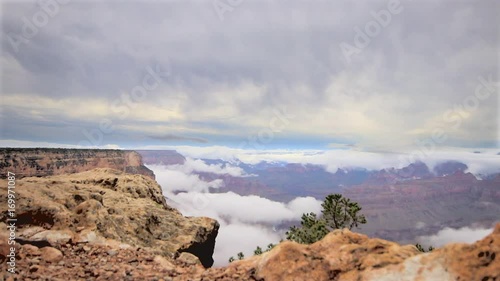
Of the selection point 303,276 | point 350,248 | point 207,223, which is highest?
point 350,248

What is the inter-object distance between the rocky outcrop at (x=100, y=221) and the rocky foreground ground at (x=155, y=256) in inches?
2.3

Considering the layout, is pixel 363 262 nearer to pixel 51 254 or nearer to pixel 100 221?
pixel 51 254

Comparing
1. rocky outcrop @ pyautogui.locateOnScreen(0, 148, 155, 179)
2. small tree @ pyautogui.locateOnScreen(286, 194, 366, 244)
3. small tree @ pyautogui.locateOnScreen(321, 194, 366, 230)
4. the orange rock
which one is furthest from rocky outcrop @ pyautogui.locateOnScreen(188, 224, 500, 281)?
rocky outcrop @ pyautogui.locateOnScreen(0, 148, 155, 179)

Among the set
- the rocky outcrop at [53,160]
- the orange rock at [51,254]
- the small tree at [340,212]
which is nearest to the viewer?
the orange rock at [51,254]

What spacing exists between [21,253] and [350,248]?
17.9m

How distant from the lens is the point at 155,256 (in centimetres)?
1722

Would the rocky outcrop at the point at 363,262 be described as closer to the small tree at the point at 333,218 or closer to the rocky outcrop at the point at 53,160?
the small tree at the point at 333,218

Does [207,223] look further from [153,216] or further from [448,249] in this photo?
[448,249]

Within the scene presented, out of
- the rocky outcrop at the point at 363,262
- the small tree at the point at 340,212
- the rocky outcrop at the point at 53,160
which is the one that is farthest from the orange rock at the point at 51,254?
the rocky outcrop at the point at 53,160

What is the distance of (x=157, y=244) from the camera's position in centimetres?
2411

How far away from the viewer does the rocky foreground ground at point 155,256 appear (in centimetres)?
1259

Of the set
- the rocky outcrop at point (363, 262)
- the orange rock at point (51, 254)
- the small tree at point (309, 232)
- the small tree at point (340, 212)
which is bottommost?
the small tree at point (309, 232)

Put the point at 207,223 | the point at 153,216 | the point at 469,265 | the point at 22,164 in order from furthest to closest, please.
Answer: the point at 22,164 < the point at 207,223 < the point at 153,216 < the point at 469,265

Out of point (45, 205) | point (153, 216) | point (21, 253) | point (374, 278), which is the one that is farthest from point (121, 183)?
point (374, 278)
